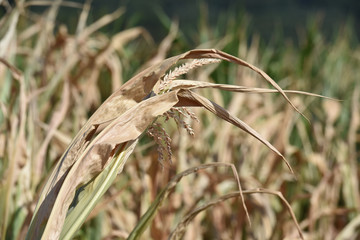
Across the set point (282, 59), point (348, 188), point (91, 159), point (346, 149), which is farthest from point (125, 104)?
point (282, 59)

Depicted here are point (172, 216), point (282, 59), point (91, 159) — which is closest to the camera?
point (91, 159)

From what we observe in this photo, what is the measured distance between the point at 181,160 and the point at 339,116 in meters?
0.87

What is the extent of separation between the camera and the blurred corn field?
20.9 inches

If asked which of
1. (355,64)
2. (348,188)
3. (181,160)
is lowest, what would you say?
(348,188)

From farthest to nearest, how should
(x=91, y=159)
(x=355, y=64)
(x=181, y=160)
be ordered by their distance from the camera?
(x=355, y=64)
(x=181, y=160)
(x=91, y=159)

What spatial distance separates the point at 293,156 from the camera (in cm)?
155

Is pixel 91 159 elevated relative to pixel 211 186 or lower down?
elevated

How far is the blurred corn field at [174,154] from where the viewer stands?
1.74ft

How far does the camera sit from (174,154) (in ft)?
4.44

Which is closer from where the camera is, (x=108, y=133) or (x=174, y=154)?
(x=108, y=133)

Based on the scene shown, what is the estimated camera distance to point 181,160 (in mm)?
1276

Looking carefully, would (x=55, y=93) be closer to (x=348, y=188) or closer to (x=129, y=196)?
(x=129, y=196)

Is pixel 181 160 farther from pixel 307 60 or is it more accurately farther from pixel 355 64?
pixel 355 64

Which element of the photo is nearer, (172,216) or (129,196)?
(172,216)
